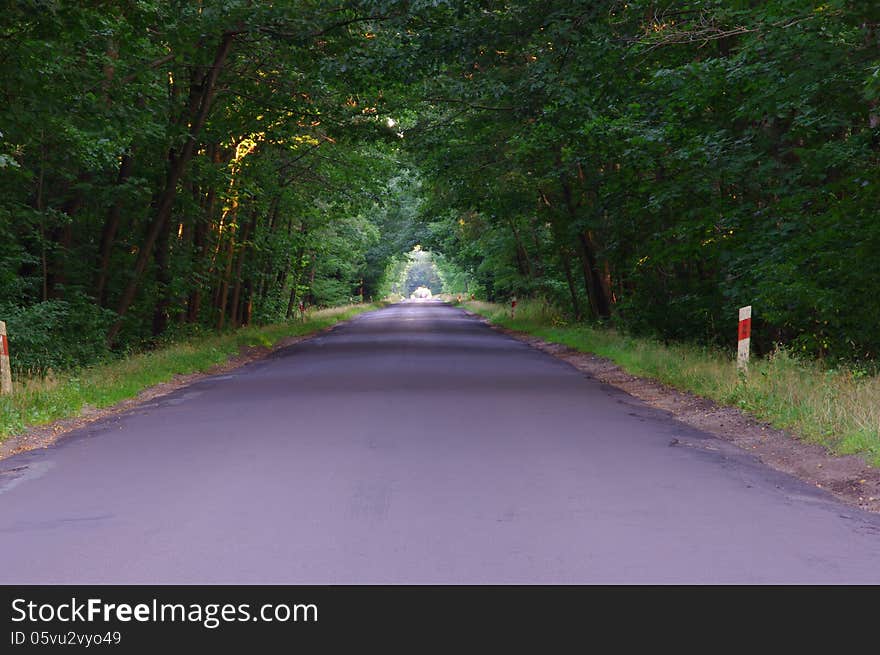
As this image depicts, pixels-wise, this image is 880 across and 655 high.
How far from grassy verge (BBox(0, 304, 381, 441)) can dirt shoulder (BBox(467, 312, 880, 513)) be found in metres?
8.37

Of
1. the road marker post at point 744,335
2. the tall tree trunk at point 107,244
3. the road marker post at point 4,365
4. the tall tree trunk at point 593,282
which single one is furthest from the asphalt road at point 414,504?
the tall tree trunk at point 593,282

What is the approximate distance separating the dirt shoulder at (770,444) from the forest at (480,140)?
221 cm

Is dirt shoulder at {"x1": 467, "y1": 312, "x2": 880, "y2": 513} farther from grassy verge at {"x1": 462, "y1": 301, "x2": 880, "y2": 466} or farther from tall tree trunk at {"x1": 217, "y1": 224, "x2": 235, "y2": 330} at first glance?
tall tree trunk at {"x1": 217, "y1": 224, "x2": 235, "y2": 330}

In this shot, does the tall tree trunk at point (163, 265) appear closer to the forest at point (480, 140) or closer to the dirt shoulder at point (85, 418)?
the forest at point (480, 140)

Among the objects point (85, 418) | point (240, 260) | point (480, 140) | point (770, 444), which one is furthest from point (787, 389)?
point (240, 260)

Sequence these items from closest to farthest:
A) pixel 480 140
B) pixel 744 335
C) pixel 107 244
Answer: pixel 744 335
pixel 107 244
pixel 480 140

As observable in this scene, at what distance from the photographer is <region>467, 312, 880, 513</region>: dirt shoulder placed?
25.2ft

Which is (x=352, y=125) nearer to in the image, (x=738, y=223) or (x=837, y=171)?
(x=738, y=223)

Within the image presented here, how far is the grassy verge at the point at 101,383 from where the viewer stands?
1178 cm

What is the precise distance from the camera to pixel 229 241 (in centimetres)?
3219

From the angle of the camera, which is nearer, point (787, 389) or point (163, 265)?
point (787, 389)

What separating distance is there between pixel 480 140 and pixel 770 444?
59.9 feet

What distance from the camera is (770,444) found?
32.2 feet

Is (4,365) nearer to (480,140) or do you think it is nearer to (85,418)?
(85,418)
